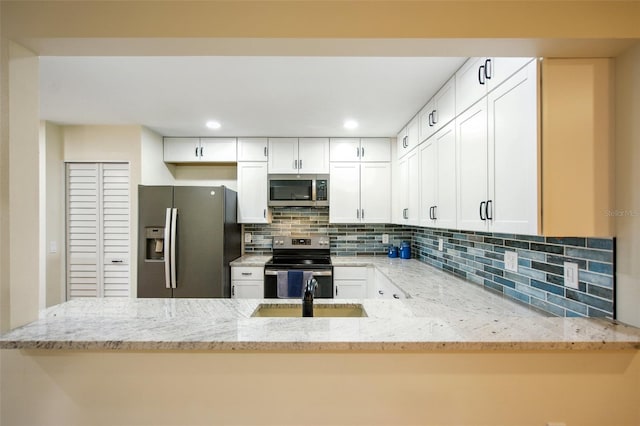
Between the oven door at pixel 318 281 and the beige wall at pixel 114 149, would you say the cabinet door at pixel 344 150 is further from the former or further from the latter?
the beige wall at pixel 114 149

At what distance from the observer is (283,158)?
11.5 ft

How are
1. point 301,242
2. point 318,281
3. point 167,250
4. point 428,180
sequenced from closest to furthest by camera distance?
point 428,180, point 167,250, point 318,281, point 301,242

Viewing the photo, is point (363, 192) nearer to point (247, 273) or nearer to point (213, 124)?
point (247, 273)

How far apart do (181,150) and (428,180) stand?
110 inches

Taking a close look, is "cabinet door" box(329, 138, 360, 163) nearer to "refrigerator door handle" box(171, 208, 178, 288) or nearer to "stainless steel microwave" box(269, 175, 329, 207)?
"stainless steel microwave" box(269, 175, 329, 207)

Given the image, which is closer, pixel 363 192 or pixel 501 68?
pixel 501 68

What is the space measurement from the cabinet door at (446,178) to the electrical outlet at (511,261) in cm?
35

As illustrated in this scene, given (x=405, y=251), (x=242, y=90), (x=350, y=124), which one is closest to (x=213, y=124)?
(x=242, y=90)

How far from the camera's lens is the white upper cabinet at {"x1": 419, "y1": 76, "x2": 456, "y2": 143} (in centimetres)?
194

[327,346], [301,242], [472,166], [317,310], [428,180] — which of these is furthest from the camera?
[301,242]

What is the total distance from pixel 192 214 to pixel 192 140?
1.09 m

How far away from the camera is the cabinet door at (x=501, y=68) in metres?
1.28

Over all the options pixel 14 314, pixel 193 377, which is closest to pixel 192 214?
pixel 14 314

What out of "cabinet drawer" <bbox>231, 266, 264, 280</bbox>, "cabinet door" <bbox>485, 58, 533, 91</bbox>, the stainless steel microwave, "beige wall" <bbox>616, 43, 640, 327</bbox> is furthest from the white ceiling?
"cabinet drawer" <bbox>231, 266, 264, 280</bbox>
